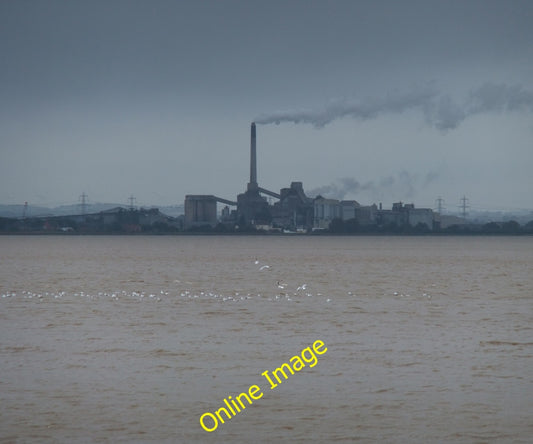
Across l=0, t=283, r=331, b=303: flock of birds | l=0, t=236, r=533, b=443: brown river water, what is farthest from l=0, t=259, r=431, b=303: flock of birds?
l=0, t=236, r=533, b=443: brown river water

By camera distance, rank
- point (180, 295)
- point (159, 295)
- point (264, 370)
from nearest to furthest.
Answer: point (264, 370), point (180, 295), point (159, 295)

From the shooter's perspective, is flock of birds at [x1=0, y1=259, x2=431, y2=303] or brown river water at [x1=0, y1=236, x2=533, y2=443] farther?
flock of birds at [x1=0, y1=259, x2=431, y2=303]

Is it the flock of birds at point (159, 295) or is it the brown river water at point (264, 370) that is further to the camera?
the flock of birds at point (159, 295)

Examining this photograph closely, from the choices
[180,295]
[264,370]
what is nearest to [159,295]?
[180,295]

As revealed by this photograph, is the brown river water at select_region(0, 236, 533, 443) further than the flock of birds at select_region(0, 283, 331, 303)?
No

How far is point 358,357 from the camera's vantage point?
870 inches

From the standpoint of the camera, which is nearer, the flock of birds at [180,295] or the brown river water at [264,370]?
the brown river water at [264,370]

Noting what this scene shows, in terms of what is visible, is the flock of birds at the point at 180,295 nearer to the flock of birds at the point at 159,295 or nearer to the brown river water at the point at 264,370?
the flock of birds at the point at 159,295

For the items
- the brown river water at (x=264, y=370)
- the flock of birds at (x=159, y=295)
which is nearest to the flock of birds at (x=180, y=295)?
the flock of birds at (x=159, y=295)

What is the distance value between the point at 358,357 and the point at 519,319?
40.7 feet

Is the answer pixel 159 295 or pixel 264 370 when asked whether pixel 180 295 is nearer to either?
pixel 159 295

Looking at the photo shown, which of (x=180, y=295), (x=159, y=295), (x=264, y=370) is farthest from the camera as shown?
(x=159, y=295)

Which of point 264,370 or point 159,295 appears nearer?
point 264,370

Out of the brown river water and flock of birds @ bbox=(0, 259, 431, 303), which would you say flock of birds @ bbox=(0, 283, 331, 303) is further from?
the brown river water
